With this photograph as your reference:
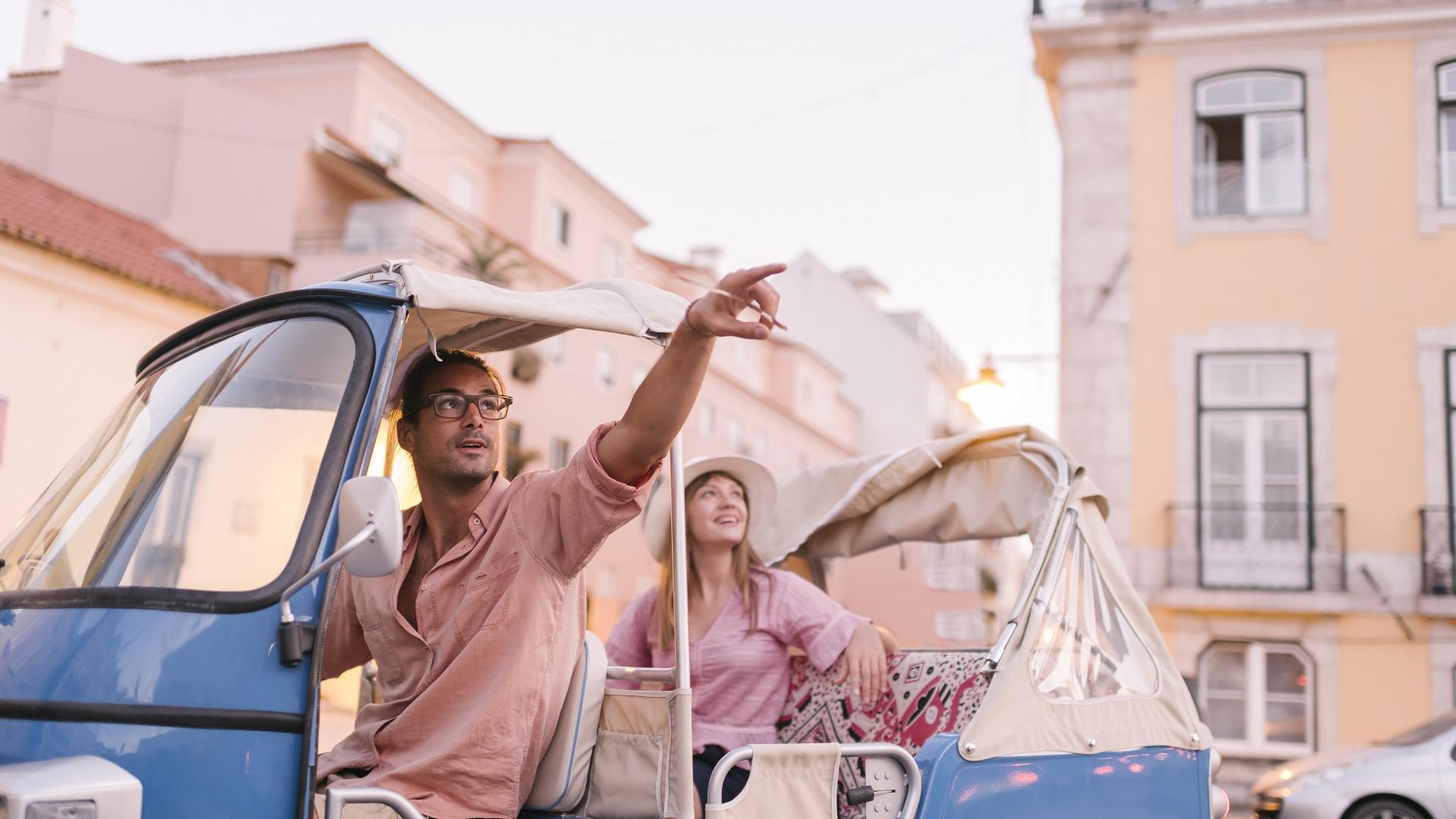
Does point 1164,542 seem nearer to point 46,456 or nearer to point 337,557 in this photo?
point 46,456

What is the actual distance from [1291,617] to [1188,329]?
13.3 feet

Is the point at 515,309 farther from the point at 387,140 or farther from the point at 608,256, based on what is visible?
the point at 608,256

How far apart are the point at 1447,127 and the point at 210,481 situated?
19.8 meters

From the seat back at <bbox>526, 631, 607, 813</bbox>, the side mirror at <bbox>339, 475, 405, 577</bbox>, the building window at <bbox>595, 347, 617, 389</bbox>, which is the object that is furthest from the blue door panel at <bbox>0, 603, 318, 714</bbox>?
the building window at <bbox>595, 347, 617, 389</bbox>

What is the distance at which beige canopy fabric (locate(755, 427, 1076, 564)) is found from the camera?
5969 mm

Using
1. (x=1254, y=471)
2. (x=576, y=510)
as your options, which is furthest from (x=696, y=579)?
(x=1254, y=471)

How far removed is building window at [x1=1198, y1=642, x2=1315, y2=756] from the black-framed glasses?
54.1 feet

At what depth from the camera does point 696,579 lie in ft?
19.1

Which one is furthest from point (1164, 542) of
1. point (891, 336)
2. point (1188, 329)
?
point (891, 336)

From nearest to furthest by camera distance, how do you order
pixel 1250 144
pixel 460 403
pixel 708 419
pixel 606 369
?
pixel 460 403 → pixel 1250 144 → pixel 606 369 → pixel 708 419

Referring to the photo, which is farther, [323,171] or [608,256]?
[608,256]

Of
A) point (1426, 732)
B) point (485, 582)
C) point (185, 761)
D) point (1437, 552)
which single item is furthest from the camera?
point (1437, 552)

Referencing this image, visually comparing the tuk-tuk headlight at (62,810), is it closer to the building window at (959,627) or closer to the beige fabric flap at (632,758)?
the beige fabric flap at (632,758)

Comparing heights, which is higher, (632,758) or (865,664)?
(865,664)
